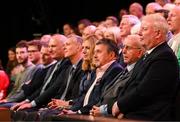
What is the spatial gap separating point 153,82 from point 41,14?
6707mm

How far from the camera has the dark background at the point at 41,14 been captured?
36.6ft

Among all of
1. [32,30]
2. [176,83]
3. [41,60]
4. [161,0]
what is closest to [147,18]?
[176,83]

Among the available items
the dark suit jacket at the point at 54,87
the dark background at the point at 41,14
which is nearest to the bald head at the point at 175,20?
the dark suit jacket at the point at 54,87

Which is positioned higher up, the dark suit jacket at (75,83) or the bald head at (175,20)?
the bald head at (175,20)

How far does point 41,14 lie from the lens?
1132cm

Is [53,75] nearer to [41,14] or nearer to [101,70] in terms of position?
[101,70]

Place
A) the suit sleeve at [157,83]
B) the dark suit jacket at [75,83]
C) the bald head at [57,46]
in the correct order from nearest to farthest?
the suit sleeve at [157,83] → the dark suit jacket at [75,83] → the bald head at [57,46]

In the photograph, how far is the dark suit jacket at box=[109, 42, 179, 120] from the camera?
488cm

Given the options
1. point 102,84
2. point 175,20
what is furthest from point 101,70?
point 175,20

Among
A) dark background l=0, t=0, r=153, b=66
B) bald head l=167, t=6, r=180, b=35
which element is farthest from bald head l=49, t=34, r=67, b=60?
dark background l=0, t=0, r=153, b=66

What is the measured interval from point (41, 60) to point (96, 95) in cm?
236

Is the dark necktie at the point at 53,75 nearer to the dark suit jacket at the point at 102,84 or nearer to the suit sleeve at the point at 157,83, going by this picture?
the dark suit jacket at the point at 102,84

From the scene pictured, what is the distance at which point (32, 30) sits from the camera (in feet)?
36.8

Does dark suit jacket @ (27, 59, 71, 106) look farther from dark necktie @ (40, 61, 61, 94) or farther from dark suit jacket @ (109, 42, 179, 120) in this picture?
dark suit jacket @ (109, 42, 179, 120)
